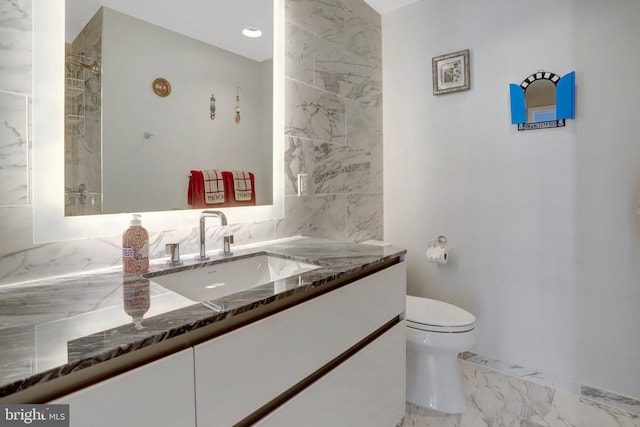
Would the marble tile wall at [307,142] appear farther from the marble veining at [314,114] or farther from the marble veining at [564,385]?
the marble veining at [564,385]

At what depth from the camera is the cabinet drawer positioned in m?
0.74

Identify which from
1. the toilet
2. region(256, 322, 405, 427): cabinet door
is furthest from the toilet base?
region(256, 322, 405, 427): cabinet door

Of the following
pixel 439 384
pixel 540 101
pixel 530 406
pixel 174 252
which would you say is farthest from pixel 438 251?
pixel 174 252

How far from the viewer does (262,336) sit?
→ 845 mm

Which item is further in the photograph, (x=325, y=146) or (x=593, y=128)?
(x=325, y=146)

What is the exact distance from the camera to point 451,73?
2193 millimetres

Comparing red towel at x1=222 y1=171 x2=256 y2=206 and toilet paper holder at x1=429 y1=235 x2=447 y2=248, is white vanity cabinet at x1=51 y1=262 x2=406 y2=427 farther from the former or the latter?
toilet paper holder at x1=429 y1=235 x2=447 y2=248

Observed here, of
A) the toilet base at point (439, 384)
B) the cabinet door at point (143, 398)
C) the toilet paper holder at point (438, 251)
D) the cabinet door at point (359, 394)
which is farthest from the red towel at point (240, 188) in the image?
the toilet paper holder at point (438, 251)

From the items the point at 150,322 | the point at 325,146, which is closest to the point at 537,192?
the point at 325,146

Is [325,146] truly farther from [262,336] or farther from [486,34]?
[262,336]

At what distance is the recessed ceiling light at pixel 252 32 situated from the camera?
5.25ft

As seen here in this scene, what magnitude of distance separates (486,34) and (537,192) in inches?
38.9

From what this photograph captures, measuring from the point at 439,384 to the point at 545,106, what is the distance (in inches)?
62.2

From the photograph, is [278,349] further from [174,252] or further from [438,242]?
[438,242]
